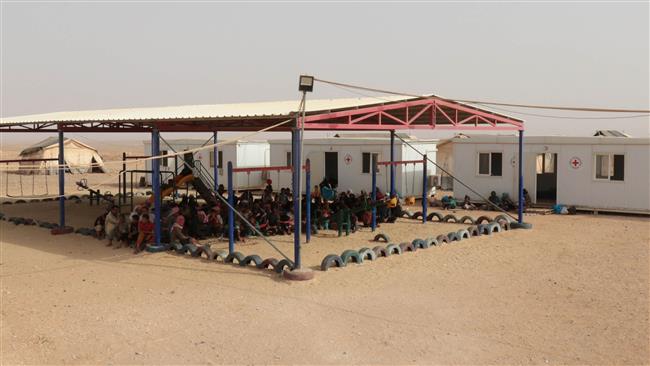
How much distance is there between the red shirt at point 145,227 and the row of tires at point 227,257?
0.47 m

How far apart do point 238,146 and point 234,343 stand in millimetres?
20491

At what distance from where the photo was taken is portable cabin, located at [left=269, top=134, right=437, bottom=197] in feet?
75.6

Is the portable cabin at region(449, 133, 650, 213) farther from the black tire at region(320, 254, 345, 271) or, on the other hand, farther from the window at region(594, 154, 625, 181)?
the black tire at region(320, 254, 345, 271)

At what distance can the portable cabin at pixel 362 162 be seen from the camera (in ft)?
75.6

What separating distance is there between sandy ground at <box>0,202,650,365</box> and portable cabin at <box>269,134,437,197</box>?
31.4 ft

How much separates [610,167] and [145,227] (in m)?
13.6

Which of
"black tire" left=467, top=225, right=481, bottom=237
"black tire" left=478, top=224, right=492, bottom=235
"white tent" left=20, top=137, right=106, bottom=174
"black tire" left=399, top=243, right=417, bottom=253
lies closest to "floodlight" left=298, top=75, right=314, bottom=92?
"black tire" left=399, top=243, right=417, bottom=253

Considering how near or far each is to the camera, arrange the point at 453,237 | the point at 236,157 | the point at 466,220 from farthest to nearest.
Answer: the point at 236,157, the point at 466,220, the point at 453,237

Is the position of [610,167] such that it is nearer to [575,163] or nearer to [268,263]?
[575,163]

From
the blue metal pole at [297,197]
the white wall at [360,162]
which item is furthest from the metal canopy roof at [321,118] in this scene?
the white wall at [360,162]

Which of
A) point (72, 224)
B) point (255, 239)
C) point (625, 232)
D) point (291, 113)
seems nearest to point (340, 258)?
point (291, 113)

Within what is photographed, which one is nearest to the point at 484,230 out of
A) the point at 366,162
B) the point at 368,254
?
the point at 368,254

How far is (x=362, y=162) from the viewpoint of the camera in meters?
23.8

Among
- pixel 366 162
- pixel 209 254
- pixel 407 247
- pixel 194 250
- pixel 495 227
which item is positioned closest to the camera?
pixel 209 254
